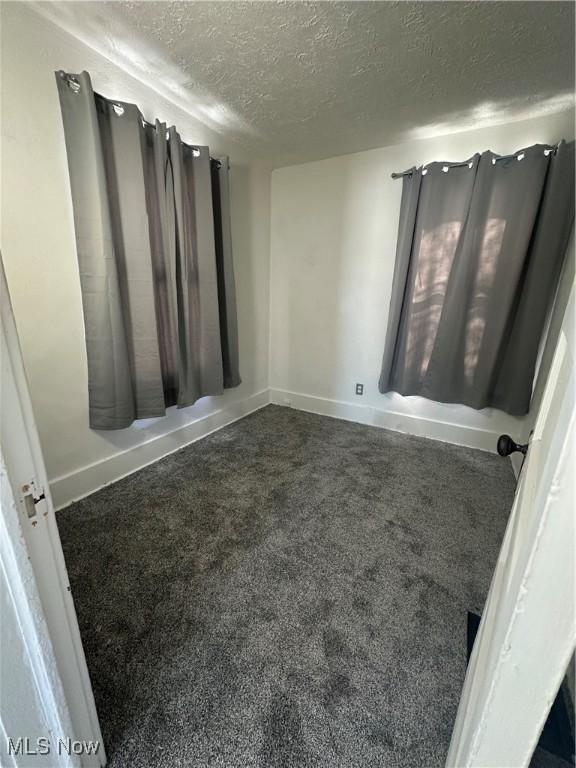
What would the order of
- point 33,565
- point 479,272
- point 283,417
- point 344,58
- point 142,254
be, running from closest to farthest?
point 33,565 < point 344,58 < point 142,254 < point 479,272 < point 283,417

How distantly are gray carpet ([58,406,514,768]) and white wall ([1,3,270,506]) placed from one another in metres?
0.25

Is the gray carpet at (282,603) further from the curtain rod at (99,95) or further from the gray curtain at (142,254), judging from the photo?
the curtain rod at (99,95)

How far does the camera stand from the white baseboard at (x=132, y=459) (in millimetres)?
1785

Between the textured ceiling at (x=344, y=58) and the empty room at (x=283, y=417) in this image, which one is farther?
the textured ceiling at (x=344, y=58)

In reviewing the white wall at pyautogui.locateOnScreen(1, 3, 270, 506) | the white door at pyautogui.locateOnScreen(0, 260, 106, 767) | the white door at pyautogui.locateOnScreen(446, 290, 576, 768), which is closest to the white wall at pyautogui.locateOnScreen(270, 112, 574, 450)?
the white wall at pyautogui.locateOnScreen(1, 3, 270, 506)

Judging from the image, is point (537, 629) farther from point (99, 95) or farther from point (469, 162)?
point (469, 162)

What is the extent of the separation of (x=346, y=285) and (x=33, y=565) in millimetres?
2760

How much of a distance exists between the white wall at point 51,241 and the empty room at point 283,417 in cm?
1

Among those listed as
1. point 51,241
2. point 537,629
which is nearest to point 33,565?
point 537,629

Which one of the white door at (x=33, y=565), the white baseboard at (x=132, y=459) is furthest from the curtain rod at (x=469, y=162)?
the white door at (x=33, y=565)

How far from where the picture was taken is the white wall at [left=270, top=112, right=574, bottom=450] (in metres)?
2.47

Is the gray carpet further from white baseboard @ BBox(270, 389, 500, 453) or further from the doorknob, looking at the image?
the doorknob

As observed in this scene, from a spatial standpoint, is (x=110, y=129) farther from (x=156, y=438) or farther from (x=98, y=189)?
(x=156, y=438)

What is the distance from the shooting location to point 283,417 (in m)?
A: 3.10
